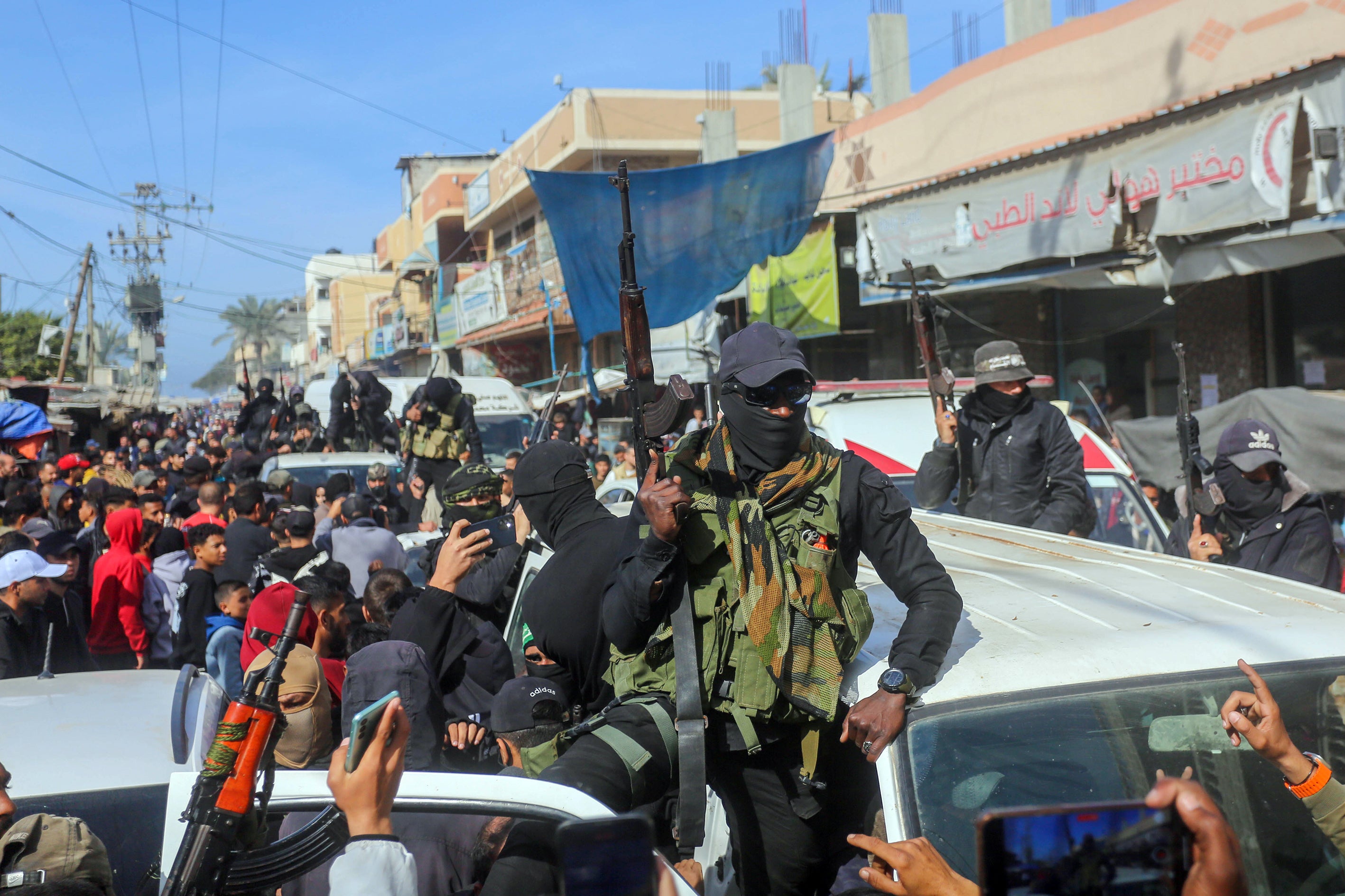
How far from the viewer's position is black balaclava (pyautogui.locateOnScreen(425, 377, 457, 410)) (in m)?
9.53

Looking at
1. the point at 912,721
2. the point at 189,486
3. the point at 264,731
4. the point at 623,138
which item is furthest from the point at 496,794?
the point at 623,138

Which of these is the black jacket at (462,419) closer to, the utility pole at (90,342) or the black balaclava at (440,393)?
the black balaclava at (440,393)

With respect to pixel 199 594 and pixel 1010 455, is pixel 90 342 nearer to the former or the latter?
pixel 199 594

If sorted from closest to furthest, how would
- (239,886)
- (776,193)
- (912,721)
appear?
(239,886)
(912,721)
(776,193)

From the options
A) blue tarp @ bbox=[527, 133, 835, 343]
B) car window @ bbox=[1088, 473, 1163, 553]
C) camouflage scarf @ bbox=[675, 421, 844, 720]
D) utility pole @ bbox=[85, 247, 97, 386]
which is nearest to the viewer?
camouflage scarf @ bbox=[675, 421, 844, 720]

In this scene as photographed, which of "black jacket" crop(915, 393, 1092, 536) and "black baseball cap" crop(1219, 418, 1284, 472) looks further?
"black jacket" crop(915, 393, 1092, 536)

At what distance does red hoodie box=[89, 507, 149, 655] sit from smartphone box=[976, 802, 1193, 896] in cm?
595

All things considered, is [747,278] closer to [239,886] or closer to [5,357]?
[239,886]

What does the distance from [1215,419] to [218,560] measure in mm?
7205

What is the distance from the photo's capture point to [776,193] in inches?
390

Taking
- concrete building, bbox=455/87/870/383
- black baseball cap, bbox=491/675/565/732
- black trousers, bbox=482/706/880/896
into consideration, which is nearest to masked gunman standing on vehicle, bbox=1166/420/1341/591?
black trousers, bbox=482/706/880/896

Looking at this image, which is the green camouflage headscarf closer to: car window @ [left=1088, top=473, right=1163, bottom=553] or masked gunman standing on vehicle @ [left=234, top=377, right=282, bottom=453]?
car window @ [left=1088, top=473, right=1163, bottom=553]

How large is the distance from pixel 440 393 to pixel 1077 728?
793cm

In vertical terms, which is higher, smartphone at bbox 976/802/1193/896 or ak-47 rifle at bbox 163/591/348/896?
smartphone at bbox 976/802/1193/896
